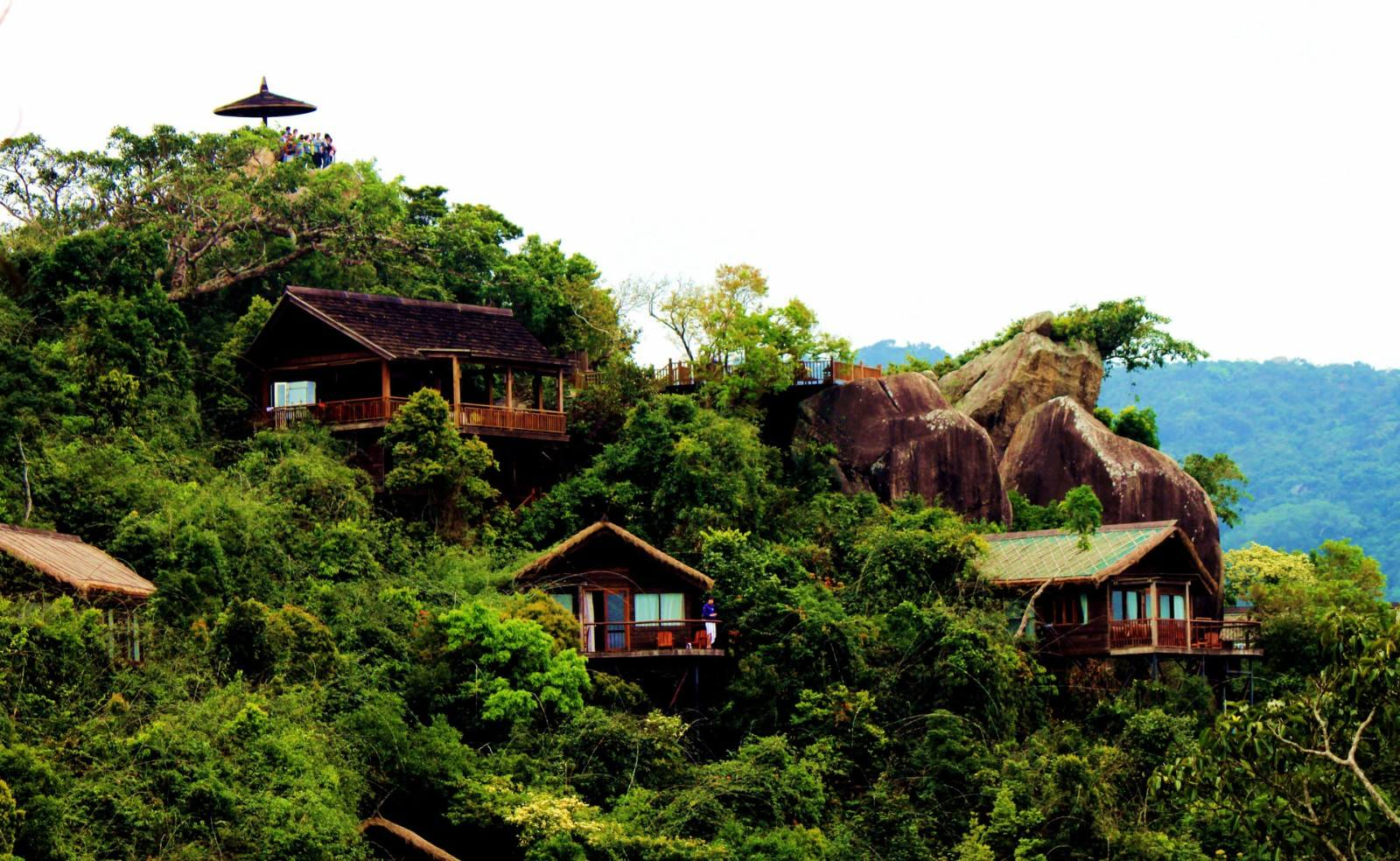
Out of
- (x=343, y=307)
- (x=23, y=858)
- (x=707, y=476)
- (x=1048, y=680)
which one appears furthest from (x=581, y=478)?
(x=23, y=858)

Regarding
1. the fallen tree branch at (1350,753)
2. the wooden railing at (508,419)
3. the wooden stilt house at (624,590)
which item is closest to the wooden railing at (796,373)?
the wooden railing at (508,419)

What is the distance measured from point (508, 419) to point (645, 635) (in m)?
7.68

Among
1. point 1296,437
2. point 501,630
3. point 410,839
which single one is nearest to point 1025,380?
point 501,630

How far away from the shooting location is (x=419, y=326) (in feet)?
147

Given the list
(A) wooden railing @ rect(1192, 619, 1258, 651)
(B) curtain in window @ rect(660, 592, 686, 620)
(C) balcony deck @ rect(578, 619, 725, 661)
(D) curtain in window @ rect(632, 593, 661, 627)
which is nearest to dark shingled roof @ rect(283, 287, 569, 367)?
(D) curtain in window @ rect(632, 593, 661, 627)

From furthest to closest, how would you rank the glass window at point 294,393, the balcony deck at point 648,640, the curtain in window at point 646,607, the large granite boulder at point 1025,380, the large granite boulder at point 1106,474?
the large granite boulder at point 1025,380 → the large granite boulder at point 1106,474 → the glass window at point 294,393 → the curtain in window at point 646,607 → the balcony deck at point 648,640

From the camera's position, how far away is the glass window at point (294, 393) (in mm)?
44094

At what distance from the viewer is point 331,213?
4931 centimetres

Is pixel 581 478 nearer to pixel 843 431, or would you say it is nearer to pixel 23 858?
pixel 843 431

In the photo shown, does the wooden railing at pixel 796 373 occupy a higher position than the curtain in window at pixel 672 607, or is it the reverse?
the wooden railing at pixel 796 373

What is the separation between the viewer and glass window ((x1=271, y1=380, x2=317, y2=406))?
4409 centimetres

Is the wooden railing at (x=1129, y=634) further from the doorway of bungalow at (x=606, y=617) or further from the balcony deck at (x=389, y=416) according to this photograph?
the balcony deck at (x=389, y=416)

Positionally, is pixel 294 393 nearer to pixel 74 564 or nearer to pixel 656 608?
pixel 656 608

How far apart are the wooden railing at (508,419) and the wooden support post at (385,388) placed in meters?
1.46
